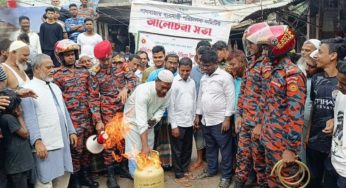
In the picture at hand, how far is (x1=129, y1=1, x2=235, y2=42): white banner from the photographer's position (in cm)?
1173

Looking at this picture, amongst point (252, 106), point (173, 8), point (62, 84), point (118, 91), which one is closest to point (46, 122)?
point (62, 84)

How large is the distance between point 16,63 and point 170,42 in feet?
23.8

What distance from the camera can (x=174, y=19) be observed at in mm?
11844

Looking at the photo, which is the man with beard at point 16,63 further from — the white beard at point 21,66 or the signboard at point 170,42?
the signboard at point 170,42

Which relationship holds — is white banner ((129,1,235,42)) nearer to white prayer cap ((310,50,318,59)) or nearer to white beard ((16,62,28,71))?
white beard ((16,62,28,71))

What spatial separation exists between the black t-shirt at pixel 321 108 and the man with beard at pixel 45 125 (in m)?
2.99

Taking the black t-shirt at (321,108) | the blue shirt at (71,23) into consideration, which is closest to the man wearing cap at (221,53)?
the black t-shirt at (321,108)

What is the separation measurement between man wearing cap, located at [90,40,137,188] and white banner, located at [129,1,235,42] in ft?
21.4

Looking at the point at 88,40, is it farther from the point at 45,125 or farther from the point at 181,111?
the point at 45,125

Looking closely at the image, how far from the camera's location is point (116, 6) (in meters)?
17.0

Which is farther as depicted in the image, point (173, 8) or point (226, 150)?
point (173, 8)

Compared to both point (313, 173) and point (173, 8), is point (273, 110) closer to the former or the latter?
point (313, 173)

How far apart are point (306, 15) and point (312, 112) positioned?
9.22 metres

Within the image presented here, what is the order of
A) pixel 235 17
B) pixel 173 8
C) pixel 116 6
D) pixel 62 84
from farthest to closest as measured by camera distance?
1. pixel 116 6
2. pixel 235 17
3. pixel 173 8
4. pixel 62 84
